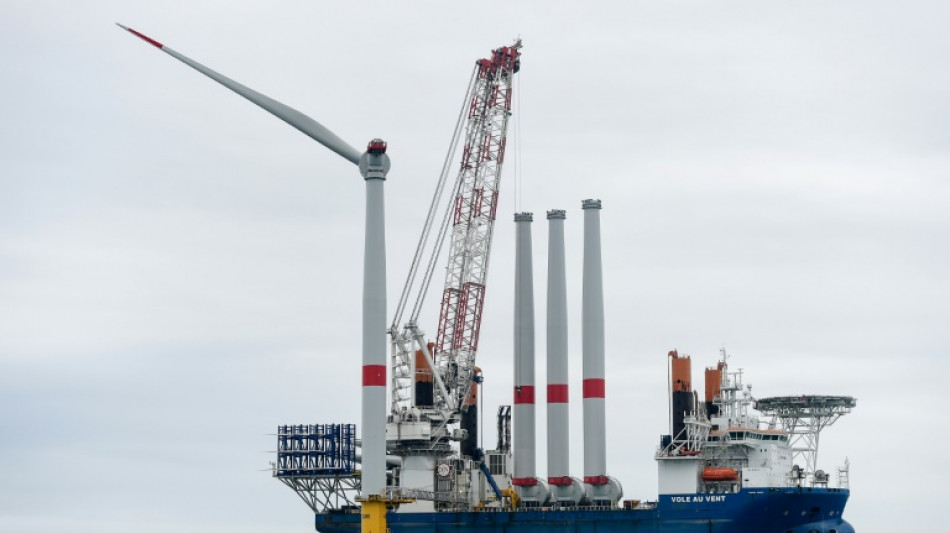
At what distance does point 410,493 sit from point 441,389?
28.4 feet

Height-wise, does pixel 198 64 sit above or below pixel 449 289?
above

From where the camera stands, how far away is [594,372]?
4953 inches

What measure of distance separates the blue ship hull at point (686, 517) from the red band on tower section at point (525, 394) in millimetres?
9501

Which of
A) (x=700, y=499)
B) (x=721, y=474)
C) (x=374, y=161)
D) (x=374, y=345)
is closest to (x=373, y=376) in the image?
(x=374, y=345)

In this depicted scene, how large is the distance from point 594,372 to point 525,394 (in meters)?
8.39

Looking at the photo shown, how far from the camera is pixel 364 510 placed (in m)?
109

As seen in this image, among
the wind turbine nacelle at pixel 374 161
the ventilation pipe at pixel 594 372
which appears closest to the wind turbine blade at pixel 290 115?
the wind turbine nacelle at pixel 374 161

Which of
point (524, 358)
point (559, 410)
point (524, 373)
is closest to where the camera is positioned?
point (559, 410)

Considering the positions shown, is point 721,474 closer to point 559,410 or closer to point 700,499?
point 700,499

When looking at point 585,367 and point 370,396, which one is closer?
point 370,396

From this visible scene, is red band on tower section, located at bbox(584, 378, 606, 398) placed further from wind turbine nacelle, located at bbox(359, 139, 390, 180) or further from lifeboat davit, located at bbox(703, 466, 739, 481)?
wind turbine nacelle, located at bbox(359, 139, 390, 180)

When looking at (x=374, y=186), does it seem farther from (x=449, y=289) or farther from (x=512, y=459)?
(x=512, y=459)

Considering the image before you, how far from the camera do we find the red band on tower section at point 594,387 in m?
126

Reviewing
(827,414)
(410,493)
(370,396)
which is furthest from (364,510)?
(827,414)
